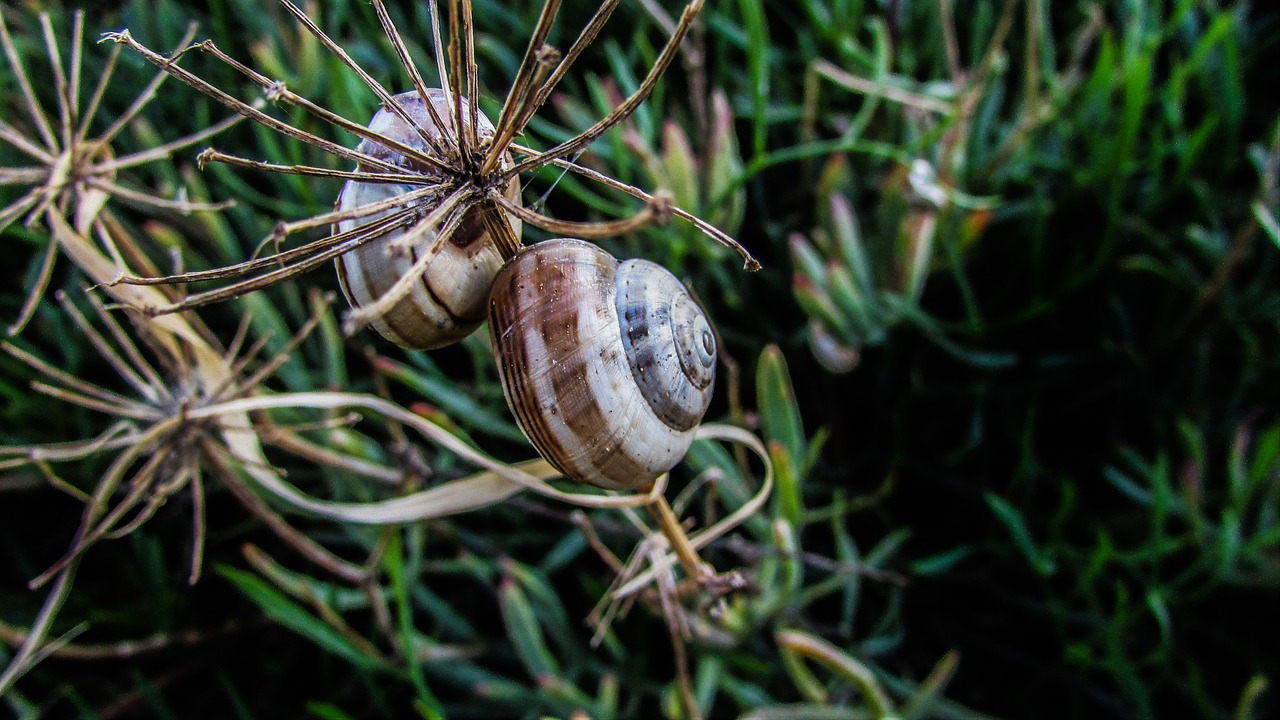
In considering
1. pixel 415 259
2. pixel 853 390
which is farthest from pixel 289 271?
pixel 853 390

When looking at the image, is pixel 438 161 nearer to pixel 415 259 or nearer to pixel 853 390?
pixel 415 259

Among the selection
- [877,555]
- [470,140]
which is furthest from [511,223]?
[877,555]

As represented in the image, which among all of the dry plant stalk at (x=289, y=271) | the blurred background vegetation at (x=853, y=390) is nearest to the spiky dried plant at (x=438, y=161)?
the dry plant stalk at (x=289, y=271)

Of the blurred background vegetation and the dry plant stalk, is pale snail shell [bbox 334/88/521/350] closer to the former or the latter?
the dry plant stalk

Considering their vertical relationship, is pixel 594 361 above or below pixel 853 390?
above

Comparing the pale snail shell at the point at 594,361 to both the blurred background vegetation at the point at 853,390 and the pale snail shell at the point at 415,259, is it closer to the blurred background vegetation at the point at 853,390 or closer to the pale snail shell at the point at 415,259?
the pale snail shell at the point at 415,259

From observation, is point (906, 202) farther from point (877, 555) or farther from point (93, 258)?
point (93, 258)

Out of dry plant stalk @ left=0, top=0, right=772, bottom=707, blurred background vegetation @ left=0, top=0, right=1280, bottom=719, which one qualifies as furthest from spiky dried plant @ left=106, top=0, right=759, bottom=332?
blurred background vegetation @ left=0, top=0, right=1280, bottom=719
